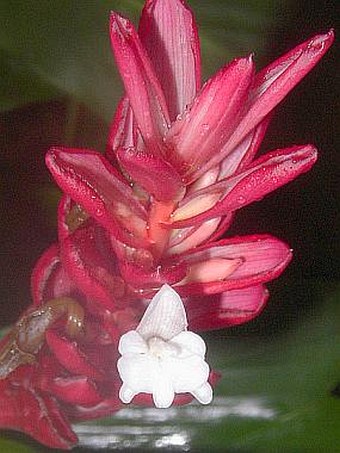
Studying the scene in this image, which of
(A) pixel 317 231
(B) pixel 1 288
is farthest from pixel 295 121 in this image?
(B) pixel 1 288

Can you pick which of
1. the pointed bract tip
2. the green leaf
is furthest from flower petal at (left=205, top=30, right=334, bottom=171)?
the green leaf

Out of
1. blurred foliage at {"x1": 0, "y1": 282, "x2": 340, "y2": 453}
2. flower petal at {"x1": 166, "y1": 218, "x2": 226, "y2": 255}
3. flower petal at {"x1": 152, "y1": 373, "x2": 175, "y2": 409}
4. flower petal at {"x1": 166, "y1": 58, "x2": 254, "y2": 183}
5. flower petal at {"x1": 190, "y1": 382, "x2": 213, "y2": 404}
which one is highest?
flower petal at {"x1": 166, "y1": 58, "x2": 254, "y2": 183}

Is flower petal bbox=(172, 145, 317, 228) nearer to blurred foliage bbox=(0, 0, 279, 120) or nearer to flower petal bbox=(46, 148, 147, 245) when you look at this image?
flower petal bbox=(46, 148, 147, 245)

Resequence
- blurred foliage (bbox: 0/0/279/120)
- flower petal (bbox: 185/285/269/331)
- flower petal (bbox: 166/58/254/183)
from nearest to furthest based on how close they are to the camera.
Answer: flower petal (bbox: 166/58/254/183) → flower petal (bbox: 185/285/269/331) → blurred foliage (bbox: 0/0/279/120)

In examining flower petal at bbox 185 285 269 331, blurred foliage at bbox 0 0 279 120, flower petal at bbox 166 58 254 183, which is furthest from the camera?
blurred foliage at bbox 0 0 279 120

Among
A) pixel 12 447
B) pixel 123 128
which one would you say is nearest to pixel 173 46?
pixel 123 128

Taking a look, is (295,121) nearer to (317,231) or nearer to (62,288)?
(317,231)
